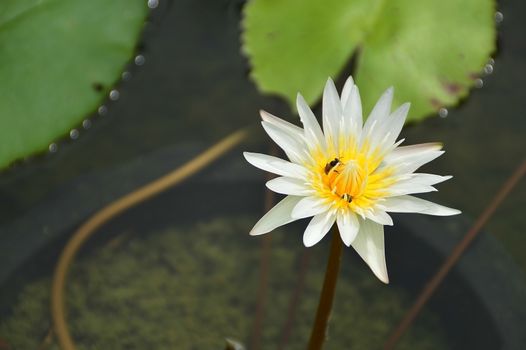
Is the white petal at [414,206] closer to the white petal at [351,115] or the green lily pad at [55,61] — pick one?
the white petal at [351,115]

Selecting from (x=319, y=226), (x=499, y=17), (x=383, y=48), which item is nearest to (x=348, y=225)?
(x=319, y=226)

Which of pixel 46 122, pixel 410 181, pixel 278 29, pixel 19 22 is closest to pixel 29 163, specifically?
pixel 46 122

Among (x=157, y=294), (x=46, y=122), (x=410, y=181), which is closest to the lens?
(x=410, y=181)

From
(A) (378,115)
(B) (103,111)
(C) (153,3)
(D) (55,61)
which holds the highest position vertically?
(C) (153,3)

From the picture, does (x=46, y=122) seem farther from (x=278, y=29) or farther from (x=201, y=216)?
(x=278, y=29)

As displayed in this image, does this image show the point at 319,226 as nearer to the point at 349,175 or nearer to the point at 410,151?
the point at 349,175

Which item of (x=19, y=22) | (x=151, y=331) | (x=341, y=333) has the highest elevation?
(x=19, y=22)

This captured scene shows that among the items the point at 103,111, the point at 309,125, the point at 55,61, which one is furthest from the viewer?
the point at 103,111
